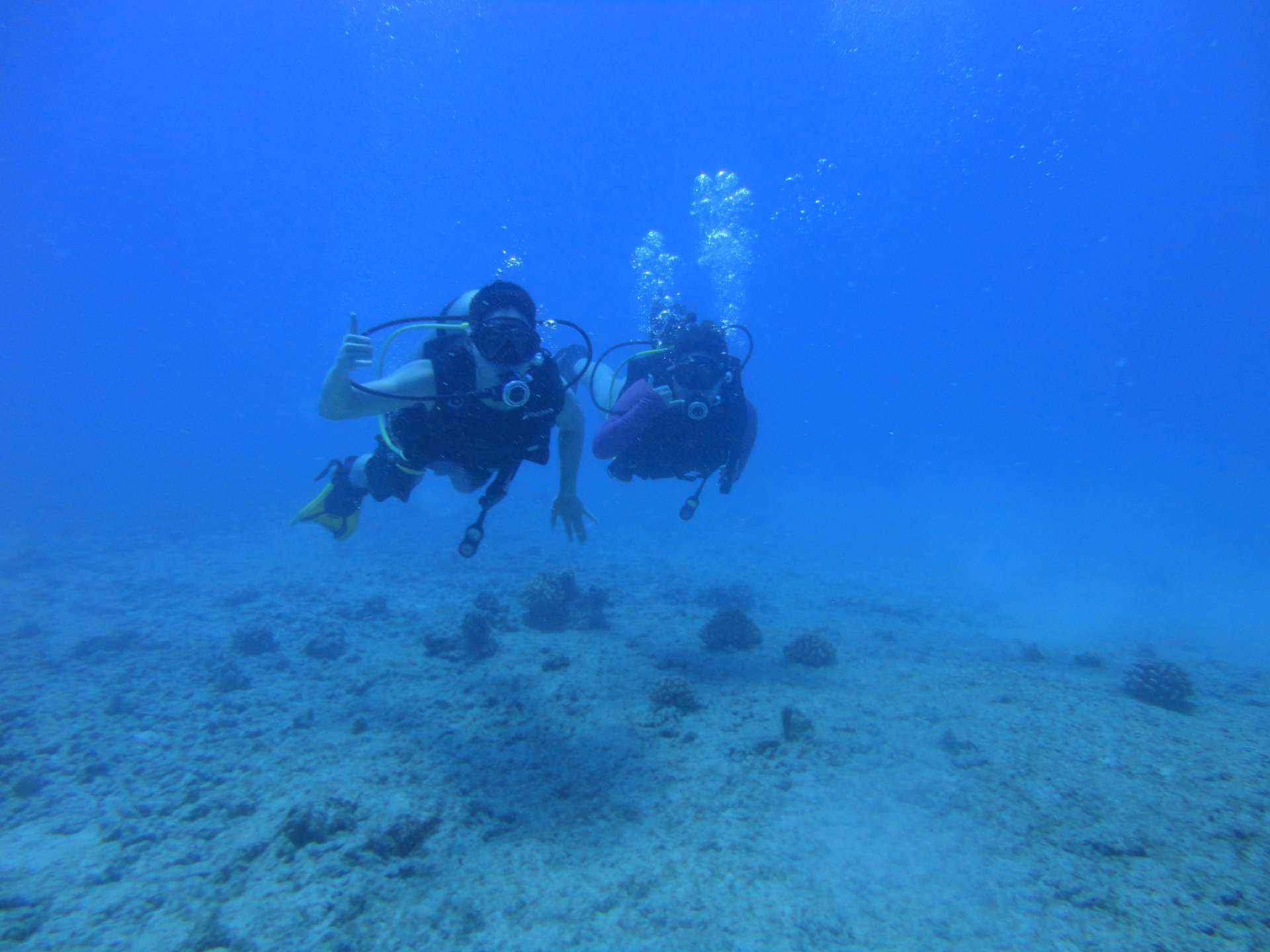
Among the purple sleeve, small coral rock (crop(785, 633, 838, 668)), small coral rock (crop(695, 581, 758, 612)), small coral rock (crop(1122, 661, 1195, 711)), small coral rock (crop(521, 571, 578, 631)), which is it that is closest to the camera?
the purple sleeve

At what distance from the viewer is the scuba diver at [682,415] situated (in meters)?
6.09

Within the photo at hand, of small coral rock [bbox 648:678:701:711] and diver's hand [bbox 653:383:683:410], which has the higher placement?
diver's hand [bbox 653:383:683:410]

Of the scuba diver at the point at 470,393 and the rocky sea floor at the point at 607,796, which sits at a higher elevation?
the scuba diver at the point at 470,393

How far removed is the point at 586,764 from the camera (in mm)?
4898

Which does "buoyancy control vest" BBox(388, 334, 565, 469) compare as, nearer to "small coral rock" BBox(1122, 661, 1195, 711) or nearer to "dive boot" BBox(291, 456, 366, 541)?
"dive boot" BBox(291, 456, 366, 541)

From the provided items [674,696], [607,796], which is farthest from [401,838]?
[674,696]

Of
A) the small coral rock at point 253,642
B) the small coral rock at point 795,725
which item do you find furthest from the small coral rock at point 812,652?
the small coral rock at point 253,642

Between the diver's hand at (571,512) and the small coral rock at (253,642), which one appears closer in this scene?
the diver's hand at (571,512)

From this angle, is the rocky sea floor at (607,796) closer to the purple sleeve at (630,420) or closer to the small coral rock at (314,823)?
the small coral rock at (314,823)

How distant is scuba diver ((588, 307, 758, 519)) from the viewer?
6.09m

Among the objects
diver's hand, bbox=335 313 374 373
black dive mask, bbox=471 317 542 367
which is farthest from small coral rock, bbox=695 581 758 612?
diver's hand, bbox=335 313 374 373

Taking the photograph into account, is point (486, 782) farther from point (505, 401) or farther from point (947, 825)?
point (947, 825)

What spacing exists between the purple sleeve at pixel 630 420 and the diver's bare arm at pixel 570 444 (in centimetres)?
22

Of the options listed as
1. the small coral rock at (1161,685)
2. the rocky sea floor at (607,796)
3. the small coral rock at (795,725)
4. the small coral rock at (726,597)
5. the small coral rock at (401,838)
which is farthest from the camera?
the small coral rock at (726,597)
